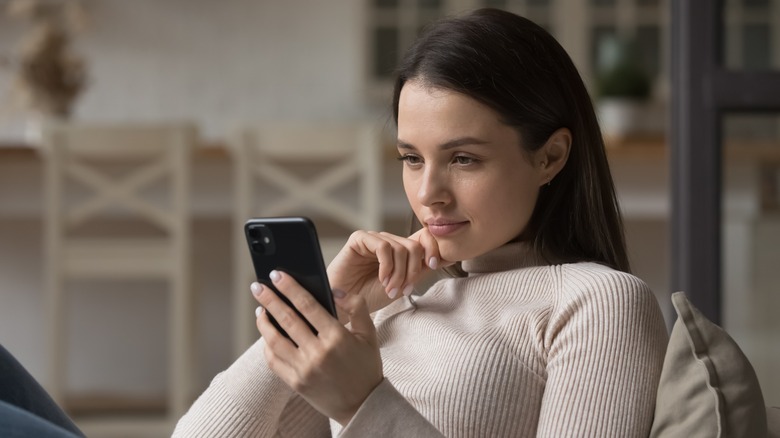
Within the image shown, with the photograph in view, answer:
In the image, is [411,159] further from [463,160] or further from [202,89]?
[202,89]

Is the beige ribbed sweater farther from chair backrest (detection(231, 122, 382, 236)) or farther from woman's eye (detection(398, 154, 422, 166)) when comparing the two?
chair backrest (detection(231, 122, 382, 236))

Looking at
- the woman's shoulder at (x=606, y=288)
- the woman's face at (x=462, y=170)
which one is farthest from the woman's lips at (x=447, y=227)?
the woman's shoulder at (x=606, y=288)

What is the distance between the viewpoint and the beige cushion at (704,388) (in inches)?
33.3

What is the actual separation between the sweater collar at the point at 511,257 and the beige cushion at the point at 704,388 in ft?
0.70

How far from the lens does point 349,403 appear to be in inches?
34.3

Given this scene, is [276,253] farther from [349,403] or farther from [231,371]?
[231,371]

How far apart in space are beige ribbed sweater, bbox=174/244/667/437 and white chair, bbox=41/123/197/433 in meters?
2.28

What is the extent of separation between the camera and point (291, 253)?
904 millimetres

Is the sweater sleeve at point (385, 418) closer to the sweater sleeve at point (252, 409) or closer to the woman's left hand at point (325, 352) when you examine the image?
the woman's left hand at point (325, 352)

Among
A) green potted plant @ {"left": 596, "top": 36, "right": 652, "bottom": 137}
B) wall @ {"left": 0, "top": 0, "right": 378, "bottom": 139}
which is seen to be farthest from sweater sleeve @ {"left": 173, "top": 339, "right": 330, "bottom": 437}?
wall @ {"left": 0, "top": 0, "right": 378, "bottom": 139}

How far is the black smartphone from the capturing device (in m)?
0.88

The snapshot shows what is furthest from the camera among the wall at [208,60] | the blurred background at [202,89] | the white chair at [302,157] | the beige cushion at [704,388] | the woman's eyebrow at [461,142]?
the wall at [208,60]

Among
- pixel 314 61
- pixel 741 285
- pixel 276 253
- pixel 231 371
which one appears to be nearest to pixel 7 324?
pixel 314 61

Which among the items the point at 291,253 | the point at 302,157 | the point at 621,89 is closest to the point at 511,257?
the point at 291,253
